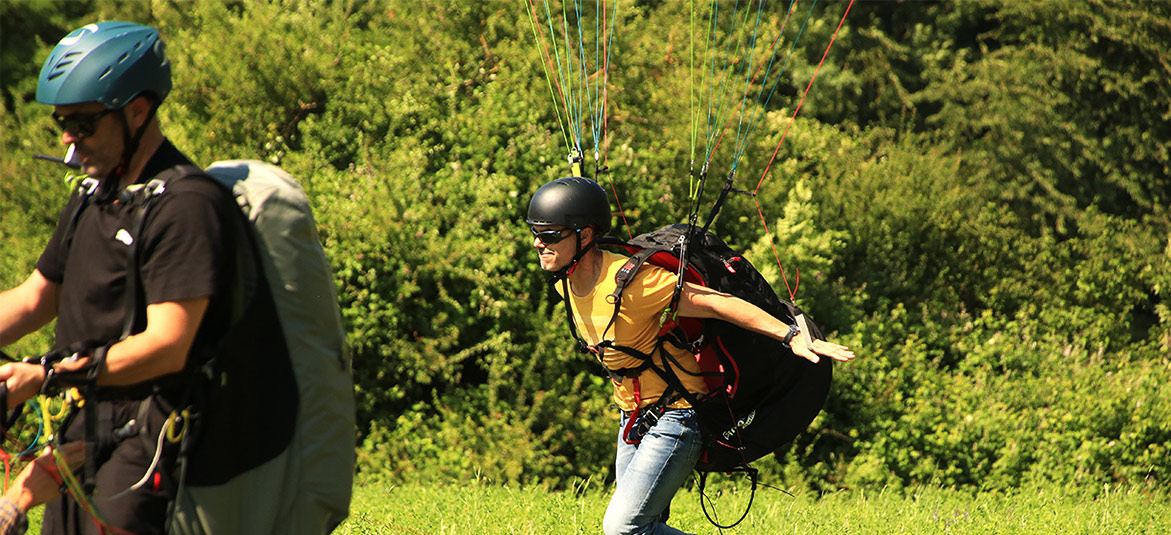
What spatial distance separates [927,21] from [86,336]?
58.8ft

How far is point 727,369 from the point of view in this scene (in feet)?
14.2

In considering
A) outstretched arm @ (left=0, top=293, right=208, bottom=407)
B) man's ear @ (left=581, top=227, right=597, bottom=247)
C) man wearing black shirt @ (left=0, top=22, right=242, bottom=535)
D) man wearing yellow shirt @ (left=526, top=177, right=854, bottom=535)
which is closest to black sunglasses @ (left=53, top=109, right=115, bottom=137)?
man wearing black shirt @ (left=0, top=22, right=242, bottom=535)

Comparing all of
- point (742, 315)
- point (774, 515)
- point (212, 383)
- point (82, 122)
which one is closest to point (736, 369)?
point (742, 315)

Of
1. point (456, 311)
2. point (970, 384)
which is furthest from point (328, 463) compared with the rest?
point (970, 384)

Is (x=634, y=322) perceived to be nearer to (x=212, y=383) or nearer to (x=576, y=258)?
(x=576, y=258)

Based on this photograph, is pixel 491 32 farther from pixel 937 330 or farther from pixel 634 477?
pixel 634 477

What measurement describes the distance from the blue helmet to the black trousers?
0.71 meters

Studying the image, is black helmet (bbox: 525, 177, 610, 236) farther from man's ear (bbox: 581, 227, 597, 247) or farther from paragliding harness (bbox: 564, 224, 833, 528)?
paragliding harness (bbox: 564, 224, 833, 528)

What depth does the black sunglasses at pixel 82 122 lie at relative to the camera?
2.46 metres

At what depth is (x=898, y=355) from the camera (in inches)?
468

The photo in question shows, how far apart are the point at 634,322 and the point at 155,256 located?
208 centimetres

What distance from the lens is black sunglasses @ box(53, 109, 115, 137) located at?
2.46m

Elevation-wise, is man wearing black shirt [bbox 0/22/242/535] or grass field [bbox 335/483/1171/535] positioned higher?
man wearing black shirt [bbox 0/22/242/535]

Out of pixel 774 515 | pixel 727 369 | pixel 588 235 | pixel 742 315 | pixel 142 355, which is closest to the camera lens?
pixel 142 355
